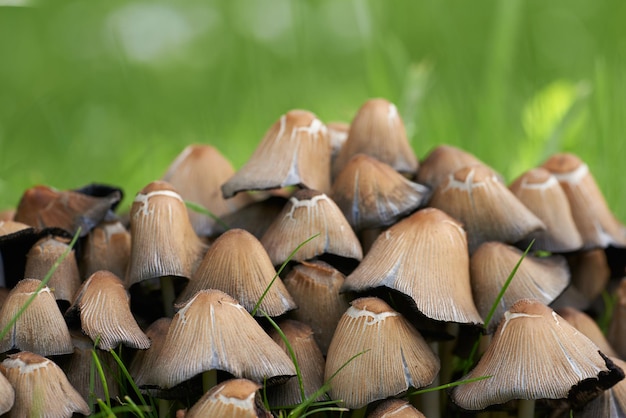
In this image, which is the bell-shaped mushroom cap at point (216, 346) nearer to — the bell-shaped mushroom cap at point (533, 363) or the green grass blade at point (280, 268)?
the green grass blade at point (280, 268)

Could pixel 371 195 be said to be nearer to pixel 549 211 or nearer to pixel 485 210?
pixel 485 210

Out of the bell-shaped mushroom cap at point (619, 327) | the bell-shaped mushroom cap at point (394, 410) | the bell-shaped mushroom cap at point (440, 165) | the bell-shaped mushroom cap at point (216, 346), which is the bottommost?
the bell-shaped mushroom cap at point (619, 327)

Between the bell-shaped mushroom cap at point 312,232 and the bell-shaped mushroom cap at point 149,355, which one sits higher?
the bell-shaped mushroom cap at point 312,232

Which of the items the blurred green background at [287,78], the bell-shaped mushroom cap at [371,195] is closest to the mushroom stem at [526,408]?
the bell-shaped mushroom cap at [371,195]

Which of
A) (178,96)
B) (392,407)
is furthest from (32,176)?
(392,407)

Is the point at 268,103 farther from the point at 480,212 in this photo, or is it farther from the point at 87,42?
the point at 480,212
